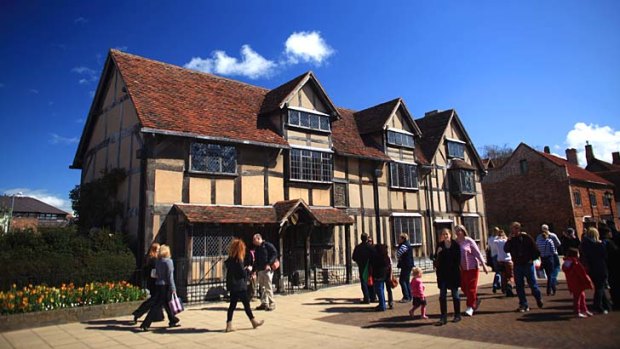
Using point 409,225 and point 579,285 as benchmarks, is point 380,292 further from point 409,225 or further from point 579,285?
point 409,225

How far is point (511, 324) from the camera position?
306 inches

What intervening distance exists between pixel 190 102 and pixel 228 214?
5019 mm

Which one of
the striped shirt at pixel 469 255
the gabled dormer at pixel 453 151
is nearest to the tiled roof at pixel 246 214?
the striped shirt at pixel 469 255

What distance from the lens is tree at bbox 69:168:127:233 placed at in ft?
49.1

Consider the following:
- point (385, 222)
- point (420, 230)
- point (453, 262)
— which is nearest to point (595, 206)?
point (420, 230)

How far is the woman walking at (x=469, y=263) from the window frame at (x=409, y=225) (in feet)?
37.7

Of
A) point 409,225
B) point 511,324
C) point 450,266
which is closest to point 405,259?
point 450,266

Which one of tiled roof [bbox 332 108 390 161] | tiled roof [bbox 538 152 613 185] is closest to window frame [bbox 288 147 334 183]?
tiled roof [bbox 332 108 390 161]

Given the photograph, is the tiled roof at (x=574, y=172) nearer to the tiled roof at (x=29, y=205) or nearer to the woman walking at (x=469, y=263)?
the woman walking at (x=469, y=263)

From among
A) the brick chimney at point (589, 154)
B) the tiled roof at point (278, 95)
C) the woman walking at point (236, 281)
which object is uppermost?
the brick chimney at point (589, 154)

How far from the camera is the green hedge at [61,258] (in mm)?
10617

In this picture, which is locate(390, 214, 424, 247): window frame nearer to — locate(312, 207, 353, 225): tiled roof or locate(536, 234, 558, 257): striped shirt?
locate(312, 207, 353, 225): tiled roof

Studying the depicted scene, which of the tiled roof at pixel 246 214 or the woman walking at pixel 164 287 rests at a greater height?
the tiled roof at pixel 246 214

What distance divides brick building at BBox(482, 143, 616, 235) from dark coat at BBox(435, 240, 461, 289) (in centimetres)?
2723
